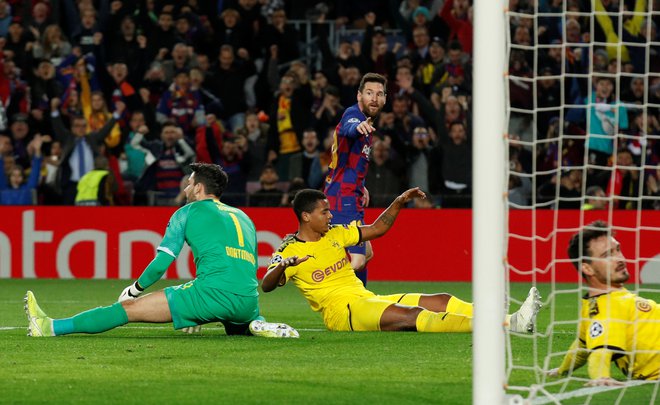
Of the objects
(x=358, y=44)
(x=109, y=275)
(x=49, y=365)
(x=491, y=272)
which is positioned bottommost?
(x=109, y=275)

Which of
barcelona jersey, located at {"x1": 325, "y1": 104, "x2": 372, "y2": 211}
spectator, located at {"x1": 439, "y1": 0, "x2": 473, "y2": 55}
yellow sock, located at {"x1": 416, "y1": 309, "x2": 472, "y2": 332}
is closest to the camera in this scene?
yellow sock, located at {"x1": 416, "y1": 309, "x2": 472, "y2": 332}

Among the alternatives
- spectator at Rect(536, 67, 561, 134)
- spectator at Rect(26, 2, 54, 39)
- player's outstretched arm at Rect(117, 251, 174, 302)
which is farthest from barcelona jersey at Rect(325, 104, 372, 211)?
spectator at Rect(26, 2, 54, 39)

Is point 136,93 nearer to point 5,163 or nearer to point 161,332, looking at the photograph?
point 5,163

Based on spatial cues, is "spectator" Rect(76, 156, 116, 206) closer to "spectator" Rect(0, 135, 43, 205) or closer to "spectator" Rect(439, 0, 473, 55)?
"spectator" Rect(0, 135, 43, 205)

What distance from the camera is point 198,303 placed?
332 inches

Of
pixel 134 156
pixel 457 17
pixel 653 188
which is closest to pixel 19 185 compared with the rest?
→ pixel 134 156

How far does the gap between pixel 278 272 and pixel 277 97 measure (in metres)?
8.87

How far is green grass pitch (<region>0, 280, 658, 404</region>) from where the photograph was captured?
5.91 m

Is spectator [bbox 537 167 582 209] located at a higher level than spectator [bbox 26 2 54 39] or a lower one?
lower

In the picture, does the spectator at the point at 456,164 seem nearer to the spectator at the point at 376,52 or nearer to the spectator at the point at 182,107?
the spectator at the point at 376,52

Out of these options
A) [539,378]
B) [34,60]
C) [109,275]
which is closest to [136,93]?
[34,60]

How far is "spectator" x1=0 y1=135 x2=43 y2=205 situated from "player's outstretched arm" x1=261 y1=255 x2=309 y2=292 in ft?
27.2

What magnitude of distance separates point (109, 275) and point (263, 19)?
4722 mm

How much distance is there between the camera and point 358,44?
58.5 feet
